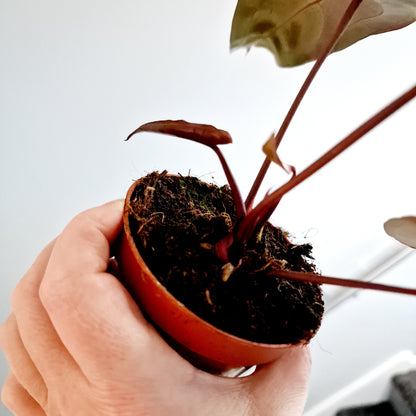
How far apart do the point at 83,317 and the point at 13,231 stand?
0.60 m

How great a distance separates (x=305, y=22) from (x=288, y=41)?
3 cm

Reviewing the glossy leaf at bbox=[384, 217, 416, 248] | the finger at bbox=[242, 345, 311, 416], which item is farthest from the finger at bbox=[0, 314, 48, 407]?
the glossy leaf at bbox=[384, 217, 416, 248]

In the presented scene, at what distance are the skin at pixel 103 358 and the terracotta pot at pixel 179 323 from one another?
0.02m

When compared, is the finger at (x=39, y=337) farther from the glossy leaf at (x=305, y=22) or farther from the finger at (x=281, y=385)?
the glossy leaf at (x=305, y=22)

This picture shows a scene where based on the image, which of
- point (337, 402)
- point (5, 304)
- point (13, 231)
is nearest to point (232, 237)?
point (13, 231)

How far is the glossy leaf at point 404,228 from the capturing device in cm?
39

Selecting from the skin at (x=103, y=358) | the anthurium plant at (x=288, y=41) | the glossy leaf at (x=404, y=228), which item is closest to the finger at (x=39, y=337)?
the skin at (x=103, y=358)

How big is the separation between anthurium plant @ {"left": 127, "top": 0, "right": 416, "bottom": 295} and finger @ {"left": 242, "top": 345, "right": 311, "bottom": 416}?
0.14m

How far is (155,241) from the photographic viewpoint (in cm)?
42

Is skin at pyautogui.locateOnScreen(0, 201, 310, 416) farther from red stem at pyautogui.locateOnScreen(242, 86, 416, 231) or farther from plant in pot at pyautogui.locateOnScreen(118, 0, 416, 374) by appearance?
red stem at pyautogui.locateOnScreen(242, 86, 416, 231)

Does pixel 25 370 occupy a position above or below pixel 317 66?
below

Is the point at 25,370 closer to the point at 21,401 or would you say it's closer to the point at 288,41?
the point at 21,401

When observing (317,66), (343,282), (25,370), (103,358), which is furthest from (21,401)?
(317,66)

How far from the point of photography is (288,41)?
46 cm
